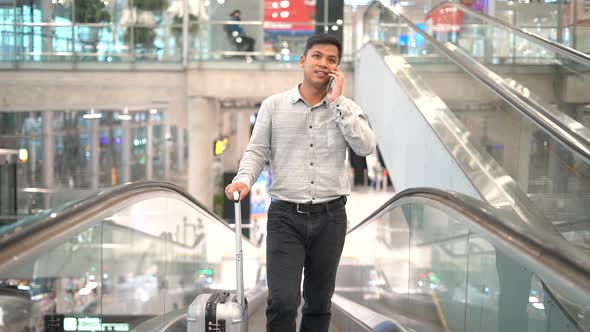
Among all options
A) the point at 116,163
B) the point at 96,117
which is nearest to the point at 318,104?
the point at 96,117

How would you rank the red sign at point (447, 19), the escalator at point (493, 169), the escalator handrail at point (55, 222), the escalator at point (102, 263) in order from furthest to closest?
the red sign at point (447, 19), the escalator at point (493, 169), the escalator at point (102, 263), the escalator handrail at point (55, 222)

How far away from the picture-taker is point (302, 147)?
336 centimetres

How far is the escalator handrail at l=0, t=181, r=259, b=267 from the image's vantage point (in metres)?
2.19

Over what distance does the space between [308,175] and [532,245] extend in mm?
1373

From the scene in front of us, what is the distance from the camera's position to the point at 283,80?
689 inches

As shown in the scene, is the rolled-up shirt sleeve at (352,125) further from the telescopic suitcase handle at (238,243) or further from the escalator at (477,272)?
the telescopic suitcase handle at (238,243)

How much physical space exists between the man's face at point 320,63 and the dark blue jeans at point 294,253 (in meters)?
0.58

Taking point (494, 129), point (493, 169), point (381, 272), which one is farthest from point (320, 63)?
point (381, 272)

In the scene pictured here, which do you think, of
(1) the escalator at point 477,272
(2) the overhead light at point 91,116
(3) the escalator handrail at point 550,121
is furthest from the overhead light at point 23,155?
(3) the escalator handrail at point 550,121

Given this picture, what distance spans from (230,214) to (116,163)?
485cm

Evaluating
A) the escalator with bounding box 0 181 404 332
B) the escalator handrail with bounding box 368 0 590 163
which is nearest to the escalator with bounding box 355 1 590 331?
the escalator handrail with bounding box 368 0 590 163

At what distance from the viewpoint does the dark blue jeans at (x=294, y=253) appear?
3252 millimetres

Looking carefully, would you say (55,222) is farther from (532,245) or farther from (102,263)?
(532,245)

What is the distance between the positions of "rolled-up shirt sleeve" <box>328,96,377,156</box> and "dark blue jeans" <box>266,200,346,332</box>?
30 centimetres
